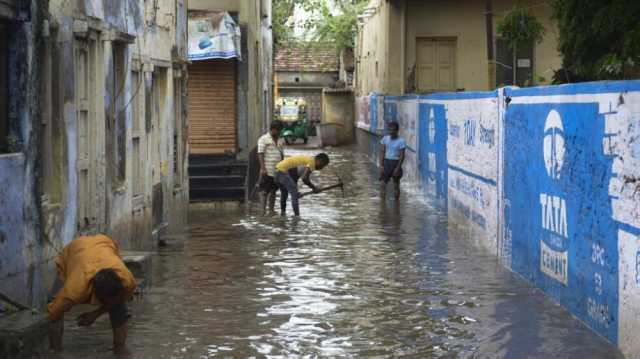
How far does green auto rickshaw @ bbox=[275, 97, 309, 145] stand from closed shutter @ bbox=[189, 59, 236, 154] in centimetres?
2564

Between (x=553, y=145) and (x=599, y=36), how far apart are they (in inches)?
230

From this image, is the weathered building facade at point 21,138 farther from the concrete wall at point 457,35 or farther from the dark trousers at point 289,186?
the concrete wall at point 457,35

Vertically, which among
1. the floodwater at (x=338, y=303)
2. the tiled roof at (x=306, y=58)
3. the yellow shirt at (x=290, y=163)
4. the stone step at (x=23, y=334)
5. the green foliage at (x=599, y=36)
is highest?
the tiled roof at (x=306, y=58)

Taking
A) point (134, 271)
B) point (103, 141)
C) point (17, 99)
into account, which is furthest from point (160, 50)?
point (17, 99)

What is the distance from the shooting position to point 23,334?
8.03m

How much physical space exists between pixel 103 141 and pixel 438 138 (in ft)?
32.2

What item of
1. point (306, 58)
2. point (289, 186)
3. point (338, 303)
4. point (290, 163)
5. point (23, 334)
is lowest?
point (338, 303)

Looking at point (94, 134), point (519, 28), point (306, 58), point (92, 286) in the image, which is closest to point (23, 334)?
point (92, 286)

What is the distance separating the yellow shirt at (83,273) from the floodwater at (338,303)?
56cm

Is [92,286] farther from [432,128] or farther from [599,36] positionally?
[432,128]

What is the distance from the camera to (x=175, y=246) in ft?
54.2

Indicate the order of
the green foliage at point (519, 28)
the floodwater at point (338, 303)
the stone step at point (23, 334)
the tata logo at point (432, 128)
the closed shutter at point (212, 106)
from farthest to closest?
the closed shutter at point (212, 106) → the tata logo at point (432, 128) → the green foliage at point (519, 28) → the floodwater at point (338, 303) → the stone step at point (23, 334)

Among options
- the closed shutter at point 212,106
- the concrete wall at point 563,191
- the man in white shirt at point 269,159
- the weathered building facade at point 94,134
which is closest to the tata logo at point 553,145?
the concrete wall at point 563,191

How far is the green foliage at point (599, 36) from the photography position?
16.2 m
